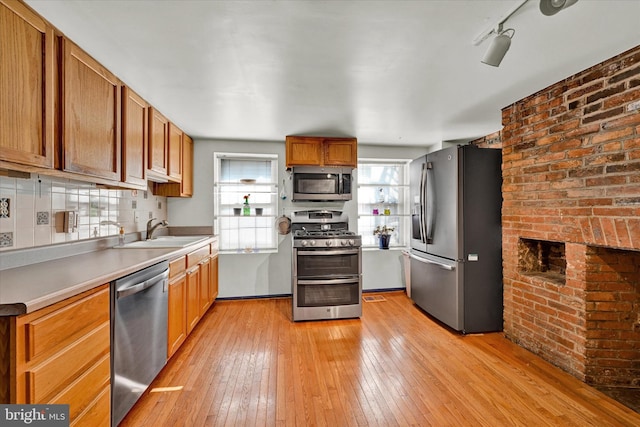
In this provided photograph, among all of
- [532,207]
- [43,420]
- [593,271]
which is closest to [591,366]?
[593,271]

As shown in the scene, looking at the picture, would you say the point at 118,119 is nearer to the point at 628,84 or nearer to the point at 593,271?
the point at 628,84

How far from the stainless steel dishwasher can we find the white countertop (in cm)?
8

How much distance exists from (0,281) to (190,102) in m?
1.86

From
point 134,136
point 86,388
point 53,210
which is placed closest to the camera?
point 86,388

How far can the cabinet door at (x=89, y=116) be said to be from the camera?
154cm

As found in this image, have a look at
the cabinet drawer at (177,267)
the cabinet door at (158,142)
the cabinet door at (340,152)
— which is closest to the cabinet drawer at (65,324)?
the cabinet drawer at (177,267)

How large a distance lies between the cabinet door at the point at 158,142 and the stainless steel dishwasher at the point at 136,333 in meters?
1.09

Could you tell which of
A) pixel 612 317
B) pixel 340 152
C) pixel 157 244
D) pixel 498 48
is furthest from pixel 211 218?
pixel 612 317

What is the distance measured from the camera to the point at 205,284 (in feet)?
10.2

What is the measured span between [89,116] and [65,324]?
4.15 feet

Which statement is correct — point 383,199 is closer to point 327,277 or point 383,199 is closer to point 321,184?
point 321,184

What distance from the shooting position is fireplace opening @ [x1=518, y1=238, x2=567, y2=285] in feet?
8.43

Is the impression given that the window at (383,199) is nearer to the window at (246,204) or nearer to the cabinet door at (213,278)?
the window at (246,204)

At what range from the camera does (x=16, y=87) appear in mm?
1267
